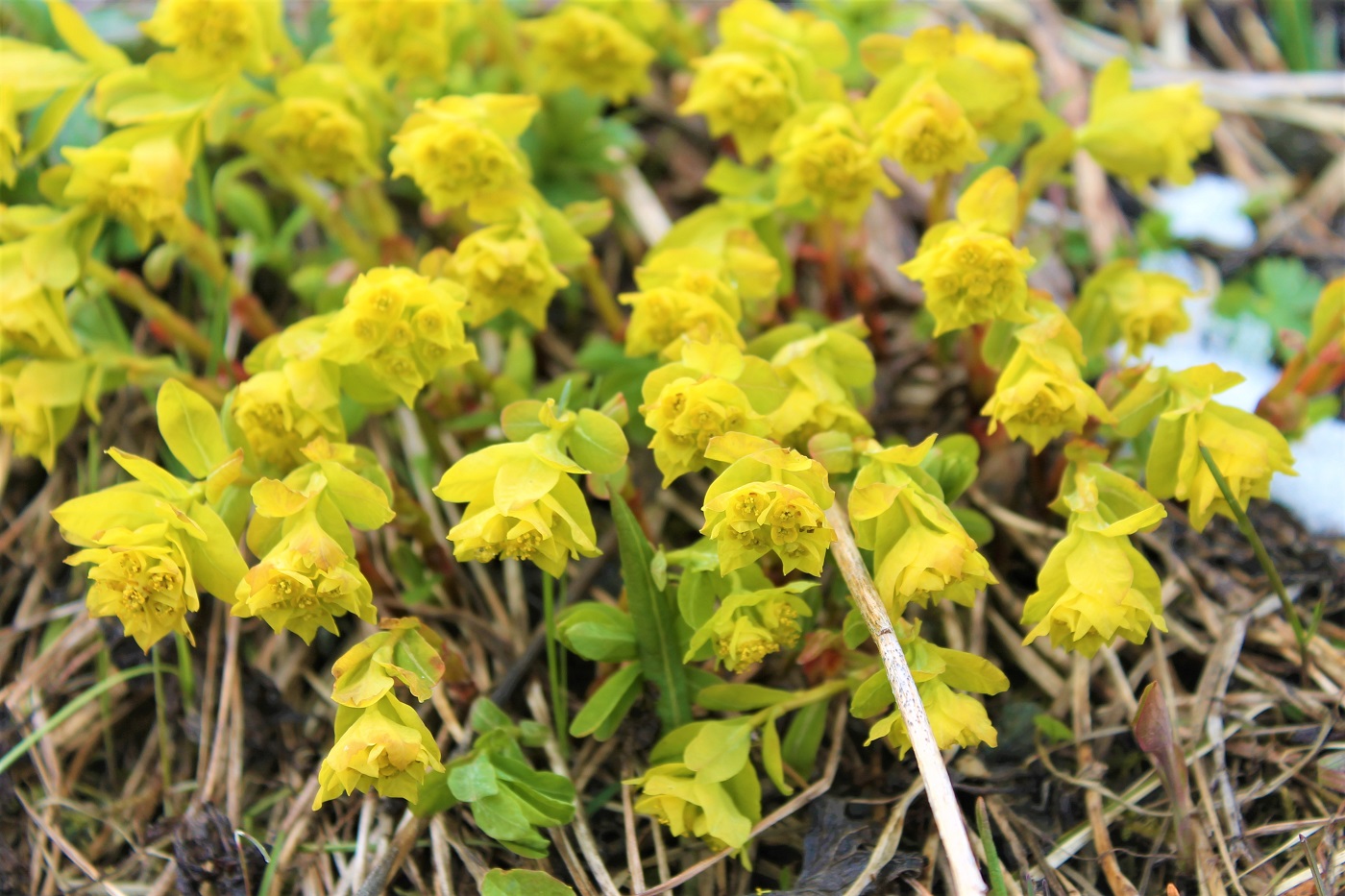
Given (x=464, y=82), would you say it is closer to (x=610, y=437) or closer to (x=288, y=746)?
(x=610, y=437)

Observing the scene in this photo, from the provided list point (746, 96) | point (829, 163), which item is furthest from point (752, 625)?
point (746, 96)

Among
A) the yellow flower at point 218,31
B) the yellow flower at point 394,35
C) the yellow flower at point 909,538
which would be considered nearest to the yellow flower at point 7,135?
the yellow flower at point 218,31

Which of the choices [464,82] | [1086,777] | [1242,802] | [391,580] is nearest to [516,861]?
[391,580]

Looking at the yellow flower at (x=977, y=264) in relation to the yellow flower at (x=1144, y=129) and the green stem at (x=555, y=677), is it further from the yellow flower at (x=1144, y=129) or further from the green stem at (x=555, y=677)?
the green stem at (x=555, y=677)

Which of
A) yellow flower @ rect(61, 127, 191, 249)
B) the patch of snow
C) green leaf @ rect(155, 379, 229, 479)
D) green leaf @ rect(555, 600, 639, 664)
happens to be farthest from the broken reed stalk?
the patch of snow

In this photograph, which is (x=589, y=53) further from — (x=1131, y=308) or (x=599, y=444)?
(x=1131, y=308)
